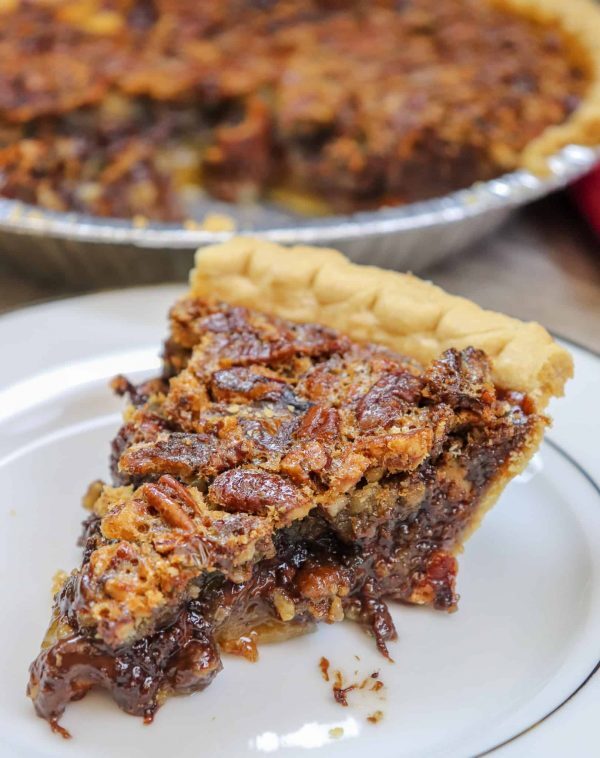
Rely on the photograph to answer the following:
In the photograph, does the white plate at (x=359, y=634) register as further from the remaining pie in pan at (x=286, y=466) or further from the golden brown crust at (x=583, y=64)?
the golden brown crust at (x=583, y=64)

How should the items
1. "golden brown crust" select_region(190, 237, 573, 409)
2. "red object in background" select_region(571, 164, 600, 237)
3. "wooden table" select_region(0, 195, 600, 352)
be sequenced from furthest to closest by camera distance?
"red object in background" select_region(571, 164, 600, 237)
"wooden table" select_region(0, 195, 600, 352)
"golden brown crust" select_region(190, 237, 573, 409)

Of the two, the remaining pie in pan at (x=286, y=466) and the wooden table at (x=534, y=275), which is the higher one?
the remaining pie in pan at (x=286, y=466)

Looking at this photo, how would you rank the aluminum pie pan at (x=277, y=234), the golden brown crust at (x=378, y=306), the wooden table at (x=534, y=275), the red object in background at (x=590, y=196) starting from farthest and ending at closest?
the red object in background at (x=590, y=196) < the wooden table at (x=534, y=275) < the aluminum pie pan at (x=277, y=234) < the golden brown crust at (x=378, y=306)

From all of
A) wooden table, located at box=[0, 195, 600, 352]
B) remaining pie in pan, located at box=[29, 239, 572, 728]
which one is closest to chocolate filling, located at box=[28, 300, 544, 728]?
remaining pie in pan, located at box=[29, 239, 572, 728]

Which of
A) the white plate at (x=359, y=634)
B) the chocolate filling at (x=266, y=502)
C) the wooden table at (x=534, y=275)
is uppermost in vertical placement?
the chocolate filling at (x=266, y=502)

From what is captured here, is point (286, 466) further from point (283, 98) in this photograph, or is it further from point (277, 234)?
point (283, 98)

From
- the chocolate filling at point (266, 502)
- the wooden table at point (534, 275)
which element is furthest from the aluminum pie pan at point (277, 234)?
the chocolate filling at point (266, 502)

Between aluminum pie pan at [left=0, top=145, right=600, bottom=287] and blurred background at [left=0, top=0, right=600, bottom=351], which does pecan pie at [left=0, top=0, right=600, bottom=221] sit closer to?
blurred background at [left=0, top=0, right=600, bottom=351]
